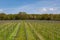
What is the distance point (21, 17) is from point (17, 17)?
3193mm

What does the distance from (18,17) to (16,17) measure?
67.2 inches

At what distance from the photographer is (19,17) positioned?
127 metres

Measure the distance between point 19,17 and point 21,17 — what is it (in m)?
1.77

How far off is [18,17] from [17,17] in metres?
0.79

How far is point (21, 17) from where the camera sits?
128 metres

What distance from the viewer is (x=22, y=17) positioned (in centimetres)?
12825

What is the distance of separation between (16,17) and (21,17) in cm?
399

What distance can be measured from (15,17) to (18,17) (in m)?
2.48

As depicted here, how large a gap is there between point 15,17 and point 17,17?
1710mm

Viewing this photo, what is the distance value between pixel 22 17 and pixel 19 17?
9.03 feet

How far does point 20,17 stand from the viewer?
127 m

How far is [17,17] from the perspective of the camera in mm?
127125
